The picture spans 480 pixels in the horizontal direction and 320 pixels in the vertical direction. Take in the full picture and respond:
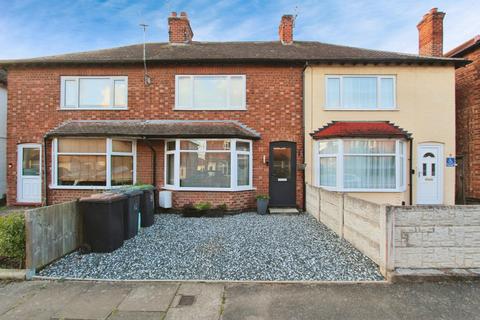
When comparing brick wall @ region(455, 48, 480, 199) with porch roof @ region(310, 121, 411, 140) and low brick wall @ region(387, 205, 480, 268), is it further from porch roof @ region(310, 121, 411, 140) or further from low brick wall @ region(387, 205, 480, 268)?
low brick wall @ region(387, 205, 480, 268)

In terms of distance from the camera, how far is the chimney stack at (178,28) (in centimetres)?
1152

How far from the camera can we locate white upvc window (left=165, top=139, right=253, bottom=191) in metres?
8.96

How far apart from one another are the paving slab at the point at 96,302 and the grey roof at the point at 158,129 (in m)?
5.82

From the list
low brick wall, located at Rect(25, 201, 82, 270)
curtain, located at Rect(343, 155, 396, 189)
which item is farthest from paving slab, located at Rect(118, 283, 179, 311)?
curtain, located at Rect(343, 155, 396, 189)

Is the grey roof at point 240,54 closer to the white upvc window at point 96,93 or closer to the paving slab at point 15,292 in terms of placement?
the white upvc window at point 96,93

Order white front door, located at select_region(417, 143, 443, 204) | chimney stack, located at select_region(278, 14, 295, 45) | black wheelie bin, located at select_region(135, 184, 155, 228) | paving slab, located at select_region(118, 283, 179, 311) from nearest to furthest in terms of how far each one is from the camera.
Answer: paving slab, located at select_region(118, 283, 179, 311)
black wheelie bin, located at select_region(135, 184, 155, 228)
white front door, located at select_region(417, 143, 443, 204)
chimney stack, located at select_region(278, 14, 295, 45)

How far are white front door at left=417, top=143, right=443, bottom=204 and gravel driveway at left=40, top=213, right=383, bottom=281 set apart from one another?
569 cm

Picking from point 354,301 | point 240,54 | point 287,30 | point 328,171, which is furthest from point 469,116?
point 354,301

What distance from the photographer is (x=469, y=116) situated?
1043 cm

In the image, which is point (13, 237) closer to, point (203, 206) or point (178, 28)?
point (203, 206)

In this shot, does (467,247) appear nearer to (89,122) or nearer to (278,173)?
(278,173)

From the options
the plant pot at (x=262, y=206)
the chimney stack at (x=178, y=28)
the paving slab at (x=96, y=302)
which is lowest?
the paving slab at (x=96, y=302)

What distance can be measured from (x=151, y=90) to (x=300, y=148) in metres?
6.40

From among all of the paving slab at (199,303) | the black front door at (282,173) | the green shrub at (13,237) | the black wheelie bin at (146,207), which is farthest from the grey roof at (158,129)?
the paving slab at (199,303)
